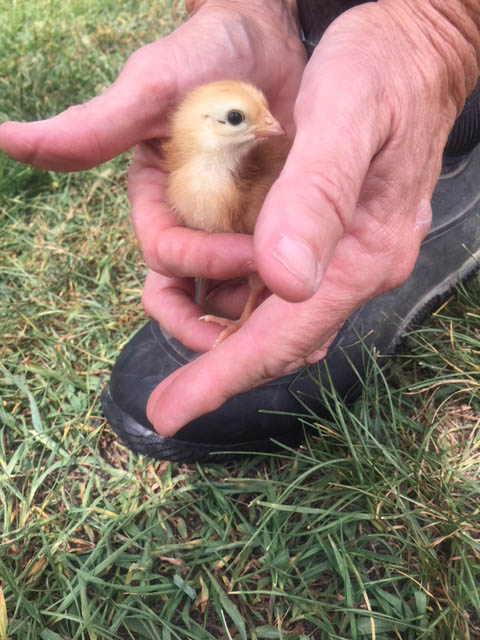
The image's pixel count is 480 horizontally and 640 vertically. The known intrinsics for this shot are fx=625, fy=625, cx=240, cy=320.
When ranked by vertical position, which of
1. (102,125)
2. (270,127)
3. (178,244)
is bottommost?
(178,244)

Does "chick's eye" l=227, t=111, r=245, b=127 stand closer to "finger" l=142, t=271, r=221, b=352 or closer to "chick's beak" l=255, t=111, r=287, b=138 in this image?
"chick's beak" l=255, t=111, r=287, b=138

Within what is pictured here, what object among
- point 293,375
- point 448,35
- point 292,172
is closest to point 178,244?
point 293,375

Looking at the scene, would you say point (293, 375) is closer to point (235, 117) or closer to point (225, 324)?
point (225, 324)

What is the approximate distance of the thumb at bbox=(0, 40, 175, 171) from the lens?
140 centimetres

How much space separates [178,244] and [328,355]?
48 cm

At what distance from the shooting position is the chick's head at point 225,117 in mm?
1484

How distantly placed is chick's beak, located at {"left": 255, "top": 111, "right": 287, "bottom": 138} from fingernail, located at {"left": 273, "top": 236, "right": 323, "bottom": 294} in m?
0.73

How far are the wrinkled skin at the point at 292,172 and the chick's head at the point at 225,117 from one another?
0.11 meters

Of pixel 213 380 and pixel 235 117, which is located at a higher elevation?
pixel 235 117

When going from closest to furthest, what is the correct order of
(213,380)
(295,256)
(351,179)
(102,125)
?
(295,256)
(351,179)
(213,380)
(102,125)

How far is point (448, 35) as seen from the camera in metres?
1.27

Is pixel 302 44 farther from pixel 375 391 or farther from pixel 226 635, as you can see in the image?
pixel 226 635

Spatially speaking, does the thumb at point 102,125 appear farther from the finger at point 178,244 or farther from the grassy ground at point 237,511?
the grassy ground at point 237,511

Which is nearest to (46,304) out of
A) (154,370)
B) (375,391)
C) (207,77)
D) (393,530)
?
(154,370)
